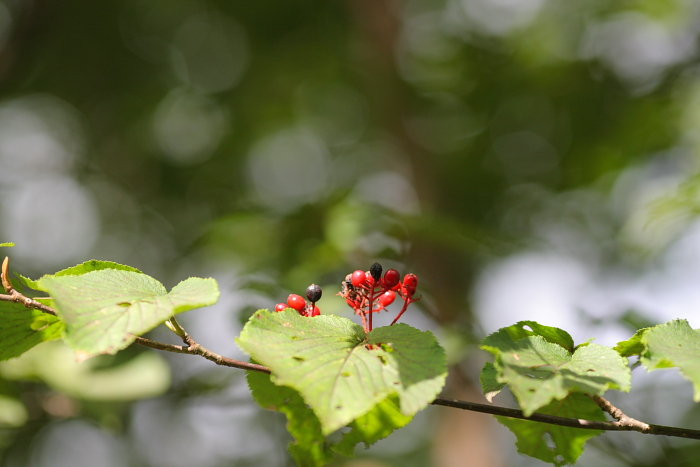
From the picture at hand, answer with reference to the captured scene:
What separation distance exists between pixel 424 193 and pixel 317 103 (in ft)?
10.8

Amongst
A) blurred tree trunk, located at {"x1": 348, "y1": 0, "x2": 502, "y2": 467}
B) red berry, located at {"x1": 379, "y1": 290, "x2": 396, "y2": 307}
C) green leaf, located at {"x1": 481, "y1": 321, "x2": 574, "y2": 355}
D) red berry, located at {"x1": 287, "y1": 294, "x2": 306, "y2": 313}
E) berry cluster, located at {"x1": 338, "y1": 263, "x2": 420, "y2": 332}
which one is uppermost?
blurred tree trunk, located at {"x1": 348, "y1": 0, "x2": 502, "y2": 467}

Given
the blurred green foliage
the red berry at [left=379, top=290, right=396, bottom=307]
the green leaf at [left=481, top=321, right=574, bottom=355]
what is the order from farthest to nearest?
1. the blurred green foliage
2. the red berry at [left=379, top=290, right=396, bottom=307]
3. the green leaf at [left=481, top=321, right=574, bottom=355]

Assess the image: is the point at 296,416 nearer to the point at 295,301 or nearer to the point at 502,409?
the point at 295,301

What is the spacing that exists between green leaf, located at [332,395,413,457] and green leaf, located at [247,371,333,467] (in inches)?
3.3

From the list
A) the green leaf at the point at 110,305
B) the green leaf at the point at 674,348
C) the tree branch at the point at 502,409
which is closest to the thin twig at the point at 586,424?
the tree branch at the point at 502,409

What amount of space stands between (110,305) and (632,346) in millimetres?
1274

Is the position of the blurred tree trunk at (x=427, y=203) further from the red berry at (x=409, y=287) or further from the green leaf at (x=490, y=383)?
the green leaf at (x=490, y=383)

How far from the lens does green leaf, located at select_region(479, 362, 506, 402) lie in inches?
46.9

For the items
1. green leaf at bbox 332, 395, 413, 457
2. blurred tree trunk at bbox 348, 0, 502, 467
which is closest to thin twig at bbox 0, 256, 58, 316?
green leaf at bbox 332, 395, 413, 457

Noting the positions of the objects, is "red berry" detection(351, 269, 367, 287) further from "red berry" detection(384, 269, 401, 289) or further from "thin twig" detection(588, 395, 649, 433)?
"thin twig" detection(588, 395, 649, 433)

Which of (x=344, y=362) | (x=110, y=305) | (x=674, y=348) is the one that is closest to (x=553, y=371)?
(x=674, y=348)

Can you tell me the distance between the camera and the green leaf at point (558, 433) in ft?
4.49

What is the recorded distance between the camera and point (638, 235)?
3021mm

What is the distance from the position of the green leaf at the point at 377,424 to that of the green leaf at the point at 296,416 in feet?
0.28
